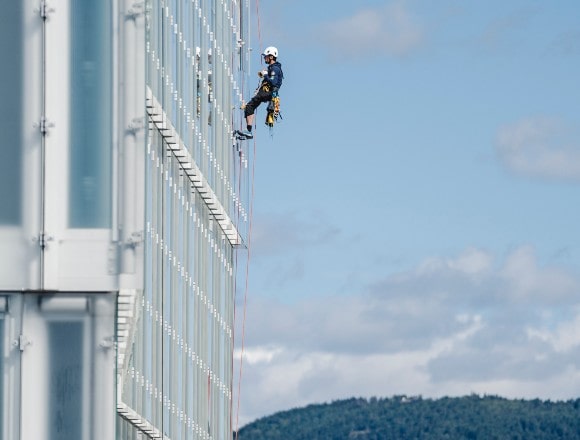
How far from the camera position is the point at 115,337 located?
32.2m

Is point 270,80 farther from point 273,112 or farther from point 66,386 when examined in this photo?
point 66,386

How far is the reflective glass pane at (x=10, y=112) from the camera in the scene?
108 ft

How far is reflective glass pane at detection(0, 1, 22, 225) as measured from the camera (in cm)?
3294

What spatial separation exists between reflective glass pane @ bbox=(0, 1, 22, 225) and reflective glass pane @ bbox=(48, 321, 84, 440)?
218 centimetres

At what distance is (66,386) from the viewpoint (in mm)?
32188

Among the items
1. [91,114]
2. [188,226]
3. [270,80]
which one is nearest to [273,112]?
[270,80]

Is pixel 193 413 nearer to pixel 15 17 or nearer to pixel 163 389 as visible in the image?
pixel 163 389

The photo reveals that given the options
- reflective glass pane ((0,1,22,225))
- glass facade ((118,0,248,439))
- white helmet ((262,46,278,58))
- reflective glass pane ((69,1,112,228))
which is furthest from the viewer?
glass facade ((118,0,248,439))

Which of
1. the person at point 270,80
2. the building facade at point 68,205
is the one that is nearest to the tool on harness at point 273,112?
the person at point 270,80

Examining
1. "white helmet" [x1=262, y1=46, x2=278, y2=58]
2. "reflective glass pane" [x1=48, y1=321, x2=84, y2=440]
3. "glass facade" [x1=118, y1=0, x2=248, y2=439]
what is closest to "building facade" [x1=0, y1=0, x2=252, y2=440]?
"reflective glass pane" [x1=48, y1=321, x2=84, y2=440]

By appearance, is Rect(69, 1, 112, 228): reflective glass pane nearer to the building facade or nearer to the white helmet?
the building facade

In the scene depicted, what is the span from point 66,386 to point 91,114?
14.1 feet

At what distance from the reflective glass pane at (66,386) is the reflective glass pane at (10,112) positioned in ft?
7.14

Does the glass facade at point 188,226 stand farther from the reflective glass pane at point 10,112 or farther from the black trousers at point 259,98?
the reflective glass pane at point 10,112
